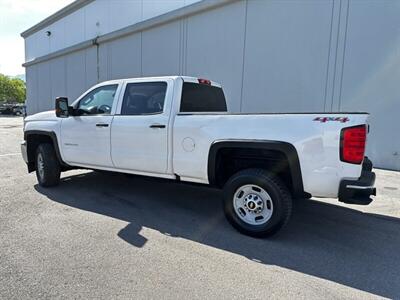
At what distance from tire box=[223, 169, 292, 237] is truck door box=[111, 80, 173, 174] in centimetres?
112

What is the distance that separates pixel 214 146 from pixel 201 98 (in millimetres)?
1447

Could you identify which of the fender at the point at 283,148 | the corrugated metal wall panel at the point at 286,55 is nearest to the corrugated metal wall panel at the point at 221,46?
the corrugated metal wall panel at the point at 286,55

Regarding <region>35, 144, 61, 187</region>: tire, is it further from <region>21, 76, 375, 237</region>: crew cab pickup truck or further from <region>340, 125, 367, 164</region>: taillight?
<region>340, 125, 367, 164</region>: taillight

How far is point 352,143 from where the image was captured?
340cm

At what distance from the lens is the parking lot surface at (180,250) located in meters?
2.87

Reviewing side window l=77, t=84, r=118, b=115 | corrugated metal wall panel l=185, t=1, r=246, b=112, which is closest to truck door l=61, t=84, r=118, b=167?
side window l=77, t=84, r=118, b=115

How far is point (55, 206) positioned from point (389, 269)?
458 cm

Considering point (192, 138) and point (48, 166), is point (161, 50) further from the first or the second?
point (192, 138)

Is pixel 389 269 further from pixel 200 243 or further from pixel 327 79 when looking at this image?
pixel 327 79

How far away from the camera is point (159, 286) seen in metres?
2.88

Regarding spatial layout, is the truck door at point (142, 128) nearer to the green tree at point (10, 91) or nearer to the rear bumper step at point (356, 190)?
the rear bumper step at point (356, 190)

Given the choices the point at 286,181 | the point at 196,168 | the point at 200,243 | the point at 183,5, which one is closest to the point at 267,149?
the point at 286,181

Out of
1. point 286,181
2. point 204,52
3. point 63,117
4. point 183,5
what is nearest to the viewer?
point 286,181

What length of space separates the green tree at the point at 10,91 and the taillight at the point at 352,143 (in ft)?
271
